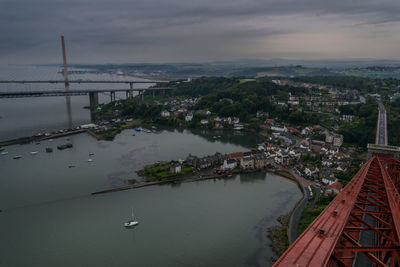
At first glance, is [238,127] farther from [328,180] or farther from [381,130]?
[328,180]

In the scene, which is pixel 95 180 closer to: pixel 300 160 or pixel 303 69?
pixel 300 160

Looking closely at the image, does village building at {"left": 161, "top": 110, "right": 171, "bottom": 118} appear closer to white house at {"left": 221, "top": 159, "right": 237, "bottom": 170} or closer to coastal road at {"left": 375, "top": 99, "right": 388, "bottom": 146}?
white house at {"left": 221, "top": 159, "right": 237, "bottom": 170}

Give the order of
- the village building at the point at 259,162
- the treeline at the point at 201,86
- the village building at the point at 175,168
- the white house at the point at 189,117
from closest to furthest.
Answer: the village building at the point at 175,168
the village building at the point at 259,162
the white house at the point at 189,117
the treeline at the point at 201,86

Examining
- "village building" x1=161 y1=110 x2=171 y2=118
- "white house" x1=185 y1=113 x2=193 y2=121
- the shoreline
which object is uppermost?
"village building" x1=161 y1=110 x2=171 y2=118

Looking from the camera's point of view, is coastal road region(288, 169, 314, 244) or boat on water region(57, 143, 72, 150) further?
boat on water region(57, 143, 72, 150)

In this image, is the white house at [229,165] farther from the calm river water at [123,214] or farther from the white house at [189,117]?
the white house at [189,117]

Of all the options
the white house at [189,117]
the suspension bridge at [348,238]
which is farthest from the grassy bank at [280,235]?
the white house at [189,117]

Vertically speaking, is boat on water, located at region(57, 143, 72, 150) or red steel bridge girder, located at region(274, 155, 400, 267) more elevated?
red steel bridge girder, located at region(274, 155, 400, 267)

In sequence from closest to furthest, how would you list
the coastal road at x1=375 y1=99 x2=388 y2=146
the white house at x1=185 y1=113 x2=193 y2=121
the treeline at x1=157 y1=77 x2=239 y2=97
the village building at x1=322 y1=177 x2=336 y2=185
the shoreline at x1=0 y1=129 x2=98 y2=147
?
the village building at x1=322 y1=177 x2=336 y2=185, the coastal road at x1=375 y1=99 x2=388 y2=146, the shoreline at x1=0 y1=129 x2=98 y2=147, the white house at x1=185 y1=113 x2=193 y2=121, the treeline at x1=157 y1=77 x2=239 y2=97

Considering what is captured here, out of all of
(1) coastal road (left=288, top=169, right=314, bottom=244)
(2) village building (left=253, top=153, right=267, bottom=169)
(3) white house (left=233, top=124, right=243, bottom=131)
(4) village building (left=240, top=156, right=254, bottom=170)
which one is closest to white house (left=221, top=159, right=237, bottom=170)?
(4) village building (left=240, top=156, right=254, bottom=170)
